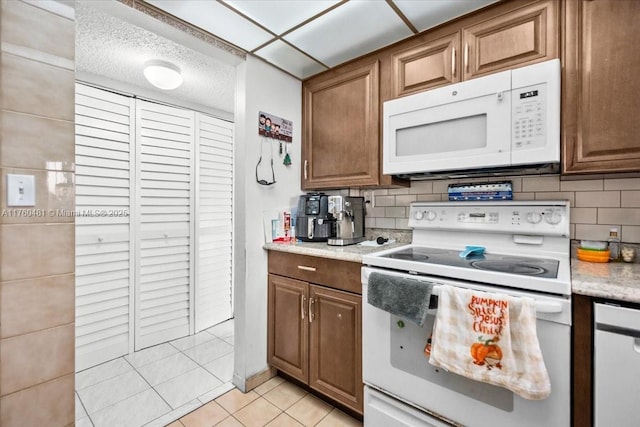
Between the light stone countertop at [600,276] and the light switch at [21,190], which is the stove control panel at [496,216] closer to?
the light stone countertop at [600,276]

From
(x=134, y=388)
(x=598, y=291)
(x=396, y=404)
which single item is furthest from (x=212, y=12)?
(x=134, y=388)

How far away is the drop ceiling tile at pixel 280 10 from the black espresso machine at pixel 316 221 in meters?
1.04

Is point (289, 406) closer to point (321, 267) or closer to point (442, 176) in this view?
point (321, 267)

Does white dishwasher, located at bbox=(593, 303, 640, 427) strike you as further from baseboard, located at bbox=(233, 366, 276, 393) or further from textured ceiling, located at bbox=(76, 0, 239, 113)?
textured ceiling, located at bbox=(76, 0, 239, 113)

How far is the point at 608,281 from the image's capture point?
0.99m

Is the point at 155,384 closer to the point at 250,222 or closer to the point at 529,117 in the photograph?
the point at 250,222

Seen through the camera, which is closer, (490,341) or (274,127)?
(490,341)

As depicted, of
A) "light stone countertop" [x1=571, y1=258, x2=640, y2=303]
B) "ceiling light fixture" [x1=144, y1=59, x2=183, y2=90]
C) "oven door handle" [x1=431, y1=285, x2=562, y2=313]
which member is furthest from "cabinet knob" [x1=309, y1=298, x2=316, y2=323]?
"ceiling light fixture" [x1=144, y1=59, x2=183, y2=90]

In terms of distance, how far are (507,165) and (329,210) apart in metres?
1.00

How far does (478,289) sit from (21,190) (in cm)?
174

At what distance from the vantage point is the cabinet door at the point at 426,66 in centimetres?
155

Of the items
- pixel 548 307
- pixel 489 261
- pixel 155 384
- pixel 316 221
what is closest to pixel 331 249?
pixel 316 221

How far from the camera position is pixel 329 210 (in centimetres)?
192

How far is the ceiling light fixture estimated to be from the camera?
197 centimetres
